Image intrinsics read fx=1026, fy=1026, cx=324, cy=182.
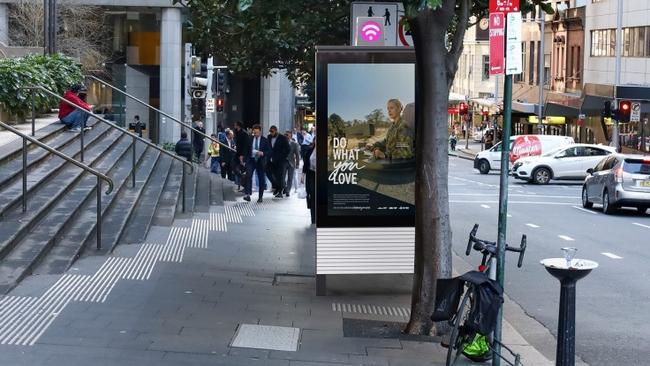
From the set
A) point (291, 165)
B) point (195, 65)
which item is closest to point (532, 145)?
point (195, 65)

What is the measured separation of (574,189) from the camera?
3794 cm

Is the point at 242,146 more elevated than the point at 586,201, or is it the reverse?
the point at 242,146

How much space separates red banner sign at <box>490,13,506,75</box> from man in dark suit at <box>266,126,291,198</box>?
1498 centimetres

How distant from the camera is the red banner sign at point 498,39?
25.6 ft

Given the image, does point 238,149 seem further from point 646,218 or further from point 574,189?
point 574,189

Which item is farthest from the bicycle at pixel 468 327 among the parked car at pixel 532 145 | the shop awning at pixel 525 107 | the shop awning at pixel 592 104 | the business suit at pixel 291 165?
the shop awning at pixel 525 107

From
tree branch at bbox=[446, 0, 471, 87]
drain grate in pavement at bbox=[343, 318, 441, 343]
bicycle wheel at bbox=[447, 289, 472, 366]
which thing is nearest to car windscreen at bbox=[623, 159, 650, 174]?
drain grate in pavement at bbox=[343, 318, 441, 343]

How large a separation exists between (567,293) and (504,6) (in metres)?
2.23

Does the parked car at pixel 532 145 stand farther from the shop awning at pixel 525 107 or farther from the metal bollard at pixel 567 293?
the metal bollard at pixel 567 293

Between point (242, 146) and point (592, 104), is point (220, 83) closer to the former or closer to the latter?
point (242, 146)

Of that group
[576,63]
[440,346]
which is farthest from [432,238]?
[576,63]

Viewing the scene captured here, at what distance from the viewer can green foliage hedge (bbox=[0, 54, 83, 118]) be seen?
19328mm

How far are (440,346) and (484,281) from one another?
1590 millimetres

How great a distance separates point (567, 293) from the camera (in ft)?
23.4
